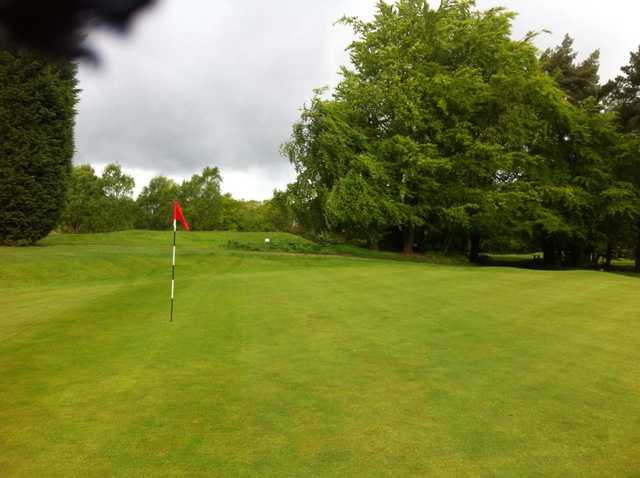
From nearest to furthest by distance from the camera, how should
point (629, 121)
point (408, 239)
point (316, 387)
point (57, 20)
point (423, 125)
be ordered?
point (57, 20) < point (316, 387) < point (423, 125) < point (408, 239) < point (629, 121)

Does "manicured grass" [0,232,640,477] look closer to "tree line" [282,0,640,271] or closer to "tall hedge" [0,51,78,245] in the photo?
"tall hedge" [0,51,78,245]

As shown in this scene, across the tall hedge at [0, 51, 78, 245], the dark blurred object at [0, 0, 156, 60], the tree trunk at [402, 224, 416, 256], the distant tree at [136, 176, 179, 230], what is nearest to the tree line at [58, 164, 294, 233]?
the distant tree at [136, 176, 179, 230]

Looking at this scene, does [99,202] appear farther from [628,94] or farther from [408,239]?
[628,94]

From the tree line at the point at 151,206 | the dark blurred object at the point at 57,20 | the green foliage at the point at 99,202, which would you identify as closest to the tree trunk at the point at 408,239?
the tree line at the point at 151,206

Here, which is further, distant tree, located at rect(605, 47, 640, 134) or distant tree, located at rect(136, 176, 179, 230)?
distant tree, located at rect(136, 176, 179, 230)

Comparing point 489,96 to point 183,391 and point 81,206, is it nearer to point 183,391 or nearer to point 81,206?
point 183,391

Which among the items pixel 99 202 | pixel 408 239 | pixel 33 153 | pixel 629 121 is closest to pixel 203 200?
pixel 99 202

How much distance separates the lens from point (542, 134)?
37844mm

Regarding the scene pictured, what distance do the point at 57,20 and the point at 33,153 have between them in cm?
2442

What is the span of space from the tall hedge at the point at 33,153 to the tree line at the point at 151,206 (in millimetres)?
26712

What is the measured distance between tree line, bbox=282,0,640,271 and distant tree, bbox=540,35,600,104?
10056 millimetres

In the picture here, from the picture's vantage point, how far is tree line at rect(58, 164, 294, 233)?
193 feet

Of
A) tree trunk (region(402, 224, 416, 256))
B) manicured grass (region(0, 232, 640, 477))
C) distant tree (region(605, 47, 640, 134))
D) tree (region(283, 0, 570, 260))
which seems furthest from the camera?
distant tree (region(605, 47, 640, 134))

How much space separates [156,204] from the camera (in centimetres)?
7506
